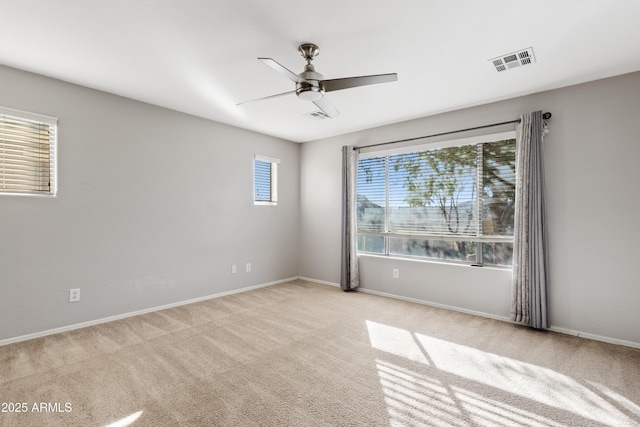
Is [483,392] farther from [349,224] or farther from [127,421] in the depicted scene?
[349,224]

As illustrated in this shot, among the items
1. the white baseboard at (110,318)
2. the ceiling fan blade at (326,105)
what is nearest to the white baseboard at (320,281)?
the white baseboard at (110,318)

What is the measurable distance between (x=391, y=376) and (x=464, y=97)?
3159 mm

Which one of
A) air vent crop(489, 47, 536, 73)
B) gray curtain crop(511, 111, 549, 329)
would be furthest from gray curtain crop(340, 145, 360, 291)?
air vent crop(489, 47, 536, 73)

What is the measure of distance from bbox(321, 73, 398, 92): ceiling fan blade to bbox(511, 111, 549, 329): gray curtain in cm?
205

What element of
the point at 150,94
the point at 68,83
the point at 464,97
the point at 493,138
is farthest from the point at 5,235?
the point at 493,138

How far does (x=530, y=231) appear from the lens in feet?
11.0

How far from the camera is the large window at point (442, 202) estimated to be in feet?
12.3

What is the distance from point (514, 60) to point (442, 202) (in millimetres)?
1891

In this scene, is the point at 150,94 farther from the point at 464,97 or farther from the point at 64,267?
the point at 464,97

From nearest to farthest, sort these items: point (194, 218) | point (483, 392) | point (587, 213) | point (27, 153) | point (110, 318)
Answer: point (483, 392) < point (27, 153) < point (587, 213) < point (110, 318) < point (194, 218)

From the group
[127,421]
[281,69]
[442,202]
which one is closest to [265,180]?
[442,202]

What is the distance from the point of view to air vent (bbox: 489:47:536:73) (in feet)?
8.62

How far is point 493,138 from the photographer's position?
374 cm

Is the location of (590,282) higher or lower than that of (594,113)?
lower
